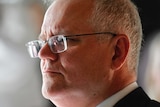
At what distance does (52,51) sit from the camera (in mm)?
1187

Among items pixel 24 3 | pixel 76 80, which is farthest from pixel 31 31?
pixel 76 80

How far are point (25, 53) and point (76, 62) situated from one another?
3.11 feet

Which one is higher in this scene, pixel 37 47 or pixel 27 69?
pixel 37 47

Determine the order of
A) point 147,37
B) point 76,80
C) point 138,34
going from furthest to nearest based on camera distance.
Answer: point 147,37, point 138,34, point 76,80

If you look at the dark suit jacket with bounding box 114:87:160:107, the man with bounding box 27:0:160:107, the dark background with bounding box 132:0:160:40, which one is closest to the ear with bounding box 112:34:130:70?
the man with bounding box 27:0:160:107

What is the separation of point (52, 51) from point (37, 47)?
90 millimetres

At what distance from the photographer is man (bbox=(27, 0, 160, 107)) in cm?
118

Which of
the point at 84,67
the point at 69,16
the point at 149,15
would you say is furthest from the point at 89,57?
the point at 149,15

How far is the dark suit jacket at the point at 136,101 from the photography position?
1.17 meters

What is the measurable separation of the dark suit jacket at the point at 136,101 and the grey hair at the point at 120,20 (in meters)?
0.10

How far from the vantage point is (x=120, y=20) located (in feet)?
4.01

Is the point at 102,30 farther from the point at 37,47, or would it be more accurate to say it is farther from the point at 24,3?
the point at 24,3

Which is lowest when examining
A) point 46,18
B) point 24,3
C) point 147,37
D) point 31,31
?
point 147,37

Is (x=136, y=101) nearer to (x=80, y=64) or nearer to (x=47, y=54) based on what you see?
(x=80, y=64)
